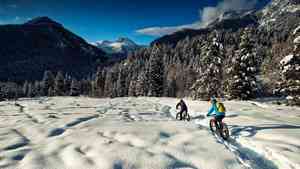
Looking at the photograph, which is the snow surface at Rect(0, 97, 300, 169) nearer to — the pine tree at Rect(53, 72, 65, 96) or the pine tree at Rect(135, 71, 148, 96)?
the pine tree at Rect(135, 71, 148, 96)

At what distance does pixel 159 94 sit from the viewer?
50500 mm

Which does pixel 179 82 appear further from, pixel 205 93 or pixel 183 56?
pixel 183 56

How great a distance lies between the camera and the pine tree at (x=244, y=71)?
32.0 m

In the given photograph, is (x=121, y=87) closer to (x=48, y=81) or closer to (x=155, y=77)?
(x=48, y=81)

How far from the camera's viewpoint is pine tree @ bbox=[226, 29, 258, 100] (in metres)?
32.0

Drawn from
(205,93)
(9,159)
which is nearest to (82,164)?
(9,159)

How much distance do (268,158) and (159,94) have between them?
42124 millimetres

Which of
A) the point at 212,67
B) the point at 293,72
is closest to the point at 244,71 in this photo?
the point at 212,67

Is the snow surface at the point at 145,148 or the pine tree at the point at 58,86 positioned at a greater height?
the pine tree at the point at 58,86

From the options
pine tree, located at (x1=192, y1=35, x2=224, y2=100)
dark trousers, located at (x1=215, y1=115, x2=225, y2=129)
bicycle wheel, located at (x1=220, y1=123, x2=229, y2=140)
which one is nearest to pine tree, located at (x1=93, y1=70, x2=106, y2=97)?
pine tree, located at (x1=192, y1=35, x2=224, y2=100)

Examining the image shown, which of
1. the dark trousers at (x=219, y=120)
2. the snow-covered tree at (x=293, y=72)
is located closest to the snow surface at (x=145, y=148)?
the dark trousers at (x=219, y=120)

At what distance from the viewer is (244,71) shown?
3222 cm

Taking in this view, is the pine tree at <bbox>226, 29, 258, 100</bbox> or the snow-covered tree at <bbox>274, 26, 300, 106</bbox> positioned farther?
the pine tree at <bbox>226, 29, 258, 100</bbox>

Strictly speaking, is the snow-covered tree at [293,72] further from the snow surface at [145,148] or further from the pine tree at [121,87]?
the pine tree at [121,87]
